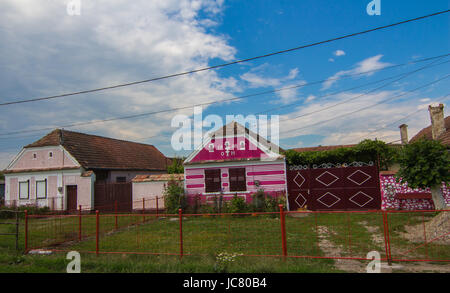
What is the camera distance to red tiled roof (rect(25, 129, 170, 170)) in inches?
830

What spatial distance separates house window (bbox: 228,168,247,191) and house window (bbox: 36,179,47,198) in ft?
46.6

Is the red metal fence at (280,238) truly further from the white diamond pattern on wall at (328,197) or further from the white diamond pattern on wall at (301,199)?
the white diamond pattern on wall at (301,199)

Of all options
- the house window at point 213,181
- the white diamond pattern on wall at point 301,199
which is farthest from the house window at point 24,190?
the white diamond pattern on wall at point 301,199

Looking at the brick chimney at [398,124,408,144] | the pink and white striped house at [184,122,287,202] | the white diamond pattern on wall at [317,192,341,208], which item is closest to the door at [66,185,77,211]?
the pink and white striped house at [184,122,287,202]

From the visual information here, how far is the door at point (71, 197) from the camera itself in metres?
20.2

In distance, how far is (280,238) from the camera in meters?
9.11

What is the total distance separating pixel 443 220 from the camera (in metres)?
8.89

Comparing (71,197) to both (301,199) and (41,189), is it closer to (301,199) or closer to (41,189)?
(41,189)

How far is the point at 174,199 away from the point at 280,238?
905cm

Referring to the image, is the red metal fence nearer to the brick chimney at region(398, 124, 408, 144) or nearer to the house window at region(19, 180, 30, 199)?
the house window at region(19, 180, 30, 199)

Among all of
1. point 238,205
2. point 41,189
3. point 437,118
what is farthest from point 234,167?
point 41,189

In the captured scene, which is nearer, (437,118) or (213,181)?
(213,181)

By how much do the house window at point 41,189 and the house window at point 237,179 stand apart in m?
14.2
